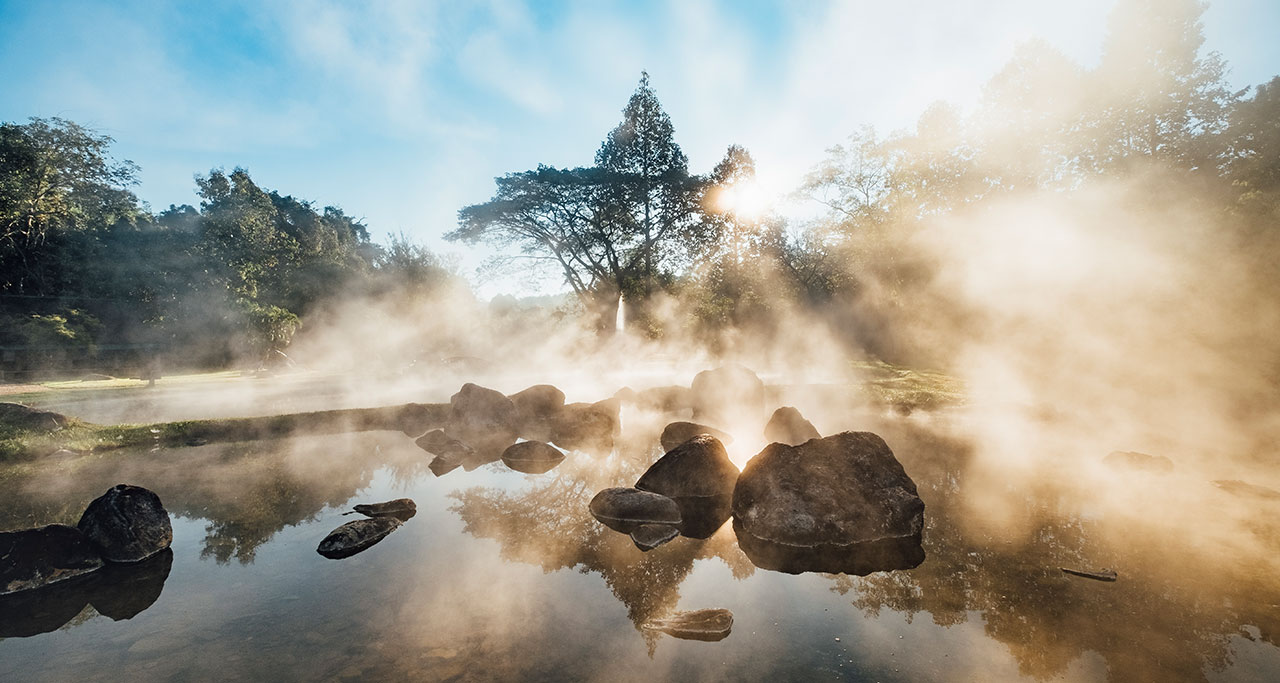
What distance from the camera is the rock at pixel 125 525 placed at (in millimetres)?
6219

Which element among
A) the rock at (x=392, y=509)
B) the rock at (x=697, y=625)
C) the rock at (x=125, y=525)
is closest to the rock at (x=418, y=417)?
the rock at (x=392, y=509)

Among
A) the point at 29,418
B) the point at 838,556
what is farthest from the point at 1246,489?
the point at 29,418

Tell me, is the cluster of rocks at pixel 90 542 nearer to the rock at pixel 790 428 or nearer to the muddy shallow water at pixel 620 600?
the muddy shallow water at pixel 620 600

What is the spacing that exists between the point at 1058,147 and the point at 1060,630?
2980cm

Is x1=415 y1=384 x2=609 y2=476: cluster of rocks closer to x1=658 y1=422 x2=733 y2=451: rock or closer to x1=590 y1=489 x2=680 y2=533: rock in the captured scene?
x1=658 y1=422 x2=733 y2=451: rock

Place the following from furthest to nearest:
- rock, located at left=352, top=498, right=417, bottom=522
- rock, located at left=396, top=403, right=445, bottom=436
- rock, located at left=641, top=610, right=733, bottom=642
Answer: rock, located at left=396, top=403, right=445, bottom=436
rock, located at left=352, top=498, right=417, bottom=522
rock, located at left=641, top=610, right=733, bottom=642

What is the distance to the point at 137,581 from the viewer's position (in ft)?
18.9

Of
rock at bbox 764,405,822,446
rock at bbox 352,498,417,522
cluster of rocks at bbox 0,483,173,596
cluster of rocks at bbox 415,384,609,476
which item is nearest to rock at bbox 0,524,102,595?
cluster of rocks at bbox 0,483,173,596

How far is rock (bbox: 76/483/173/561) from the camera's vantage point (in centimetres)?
622

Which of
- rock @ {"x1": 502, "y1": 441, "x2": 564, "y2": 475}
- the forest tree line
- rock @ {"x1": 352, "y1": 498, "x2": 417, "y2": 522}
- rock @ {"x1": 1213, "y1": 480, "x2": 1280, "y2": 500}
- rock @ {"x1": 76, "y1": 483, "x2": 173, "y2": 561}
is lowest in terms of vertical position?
rock @ {"x1": 502, "y1": 441, "x2": 564, "y2": 475}

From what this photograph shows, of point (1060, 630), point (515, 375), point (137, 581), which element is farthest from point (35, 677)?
point (515, 375)

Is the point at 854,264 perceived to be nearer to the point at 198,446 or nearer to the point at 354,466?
the point at 354,466

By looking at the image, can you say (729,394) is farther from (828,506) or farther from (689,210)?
(689,210)

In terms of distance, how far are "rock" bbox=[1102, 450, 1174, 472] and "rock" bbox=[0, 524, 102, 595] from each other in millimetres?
17585
